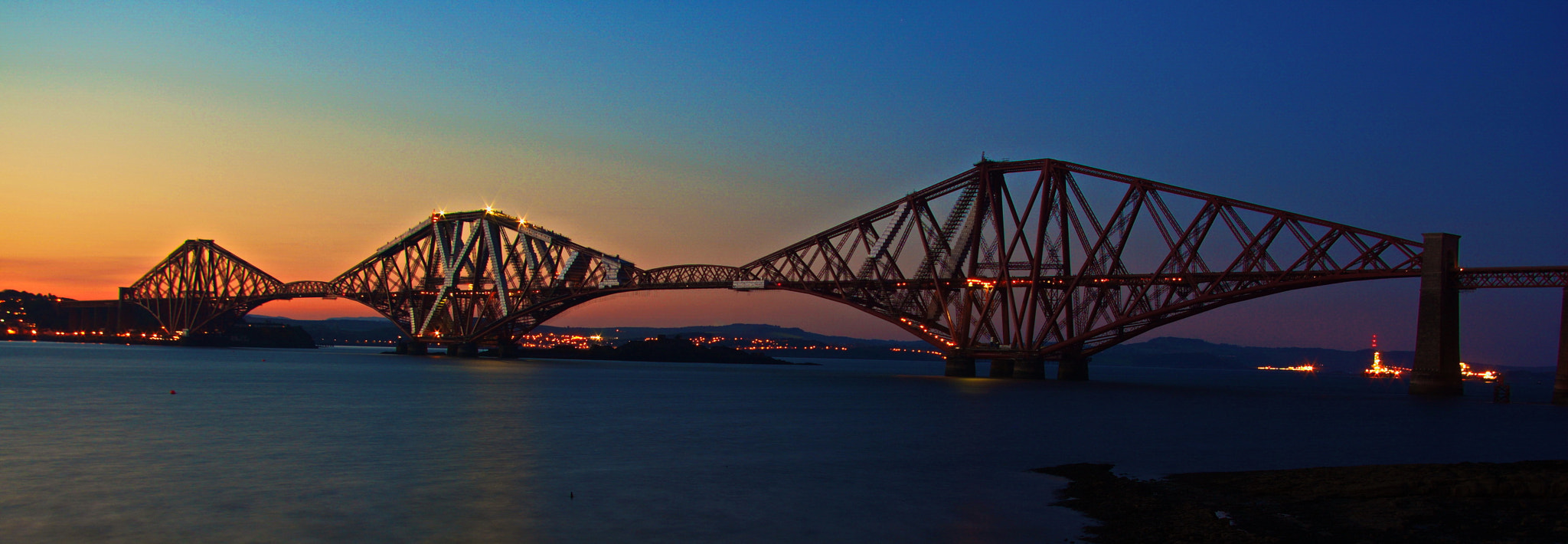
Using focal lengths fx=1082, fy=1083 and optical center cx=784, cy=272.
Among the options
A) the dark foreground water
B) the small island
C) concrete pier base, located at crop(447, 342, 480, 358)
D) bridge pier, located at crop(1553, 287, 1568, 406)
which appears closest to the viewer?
the dark foreground water

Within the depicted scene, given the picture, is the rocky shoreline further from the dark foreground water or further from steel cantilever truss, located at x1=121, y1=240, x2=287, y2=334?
steel cantilever truss, located at x1=121, y1=240, x2=287, y2=334

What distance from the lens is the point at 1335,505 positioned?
733 inches

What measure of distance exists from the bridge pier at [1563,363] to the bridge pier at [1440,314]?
416cm

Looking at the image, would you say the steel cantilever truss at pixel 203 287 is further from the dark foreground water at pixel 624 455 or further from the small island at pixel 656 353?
the dark foreground water at pixel 624 455

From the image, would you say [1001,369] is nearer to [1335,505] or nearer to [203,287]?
[1335,505]

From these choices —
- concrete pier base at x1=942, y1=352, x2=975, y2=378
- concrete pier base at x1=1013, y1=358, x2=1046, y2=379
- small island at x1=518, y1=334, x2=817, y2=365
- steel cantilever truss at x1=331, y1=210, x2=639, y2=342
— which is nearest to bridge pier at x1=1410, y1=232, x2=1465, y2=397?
concrete pier base at x1=1013, y1=358, x2=1046, y2=379

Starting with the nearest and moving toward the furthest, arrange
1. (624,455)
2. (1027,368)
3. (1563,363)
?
(624,455), (1563,363), (1027,368)

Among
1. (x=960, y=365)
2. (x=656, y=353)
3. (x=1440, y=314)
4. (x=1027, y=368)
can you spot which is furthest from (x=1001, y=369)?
(x=656, y=353)

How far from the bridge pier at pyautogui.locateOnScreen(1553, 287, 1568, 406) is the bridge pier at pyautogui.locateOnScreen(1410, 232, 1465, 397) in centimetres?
416

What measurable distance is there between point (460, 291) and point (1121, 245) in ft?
285

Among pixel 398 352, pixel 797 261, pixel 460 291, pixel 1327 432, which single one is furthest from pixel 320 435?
pixel 398 352

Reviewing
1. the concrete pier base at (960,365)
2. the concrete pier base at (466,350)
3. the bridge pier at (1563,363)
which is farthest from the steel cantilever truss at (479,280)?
the bridge pier at (1563,363)

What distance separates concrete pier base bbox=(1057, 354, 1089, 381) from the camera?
7931cm

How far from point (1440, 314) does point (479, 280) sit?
10228 centimetres
